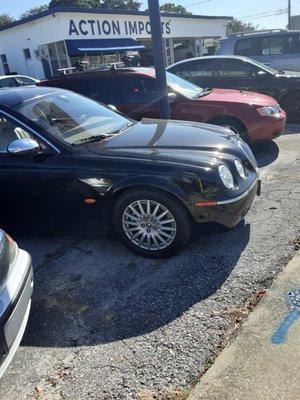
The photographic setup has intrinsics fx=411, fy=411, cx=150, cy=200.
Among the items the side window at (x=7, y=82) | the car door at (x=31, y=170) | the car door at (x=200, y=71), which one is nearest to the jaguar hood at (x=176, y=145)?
the car door at (x=31, y=170)

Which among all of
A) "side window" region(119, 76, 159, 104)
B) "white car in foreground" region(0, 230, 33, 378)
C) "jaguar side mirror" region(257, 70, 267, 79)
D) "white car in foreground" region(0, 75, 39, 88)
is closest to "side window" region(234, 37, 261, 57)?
"jaguar side mirror" region(257, 70, 267, 79)

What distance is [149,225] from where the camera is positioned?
379 cm

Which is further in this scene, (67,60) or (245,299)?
(67,60)

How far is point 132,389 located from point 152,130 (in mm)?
2780

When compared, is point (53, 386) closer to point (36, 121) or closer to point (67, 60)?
point (36, 121)

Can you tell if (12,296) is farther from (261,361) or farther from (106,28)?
Answer: (106,28)

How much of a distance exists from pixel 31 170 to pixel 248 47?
9.99m

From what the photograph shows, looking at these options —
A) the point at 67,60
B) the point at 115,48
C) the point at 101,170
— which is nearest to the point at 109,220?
the point at 101,170

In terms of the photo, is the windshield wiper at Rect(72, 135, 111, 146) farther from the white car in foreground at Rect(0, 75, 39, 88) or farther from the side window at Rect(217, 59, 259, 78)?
the white car in foreground at Rect(0, 75, 39, 88)

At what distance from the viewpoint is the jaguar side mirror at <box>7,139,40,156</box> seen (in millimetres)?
3703

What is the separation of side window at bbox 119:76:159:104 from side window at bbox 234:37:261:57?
6.26 meters

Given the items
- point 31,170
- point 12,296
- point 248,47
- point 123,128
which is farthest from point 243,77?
point 12,296

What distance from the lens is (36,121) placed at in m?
4.04

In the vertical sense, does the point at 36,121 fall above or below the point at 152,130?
above
